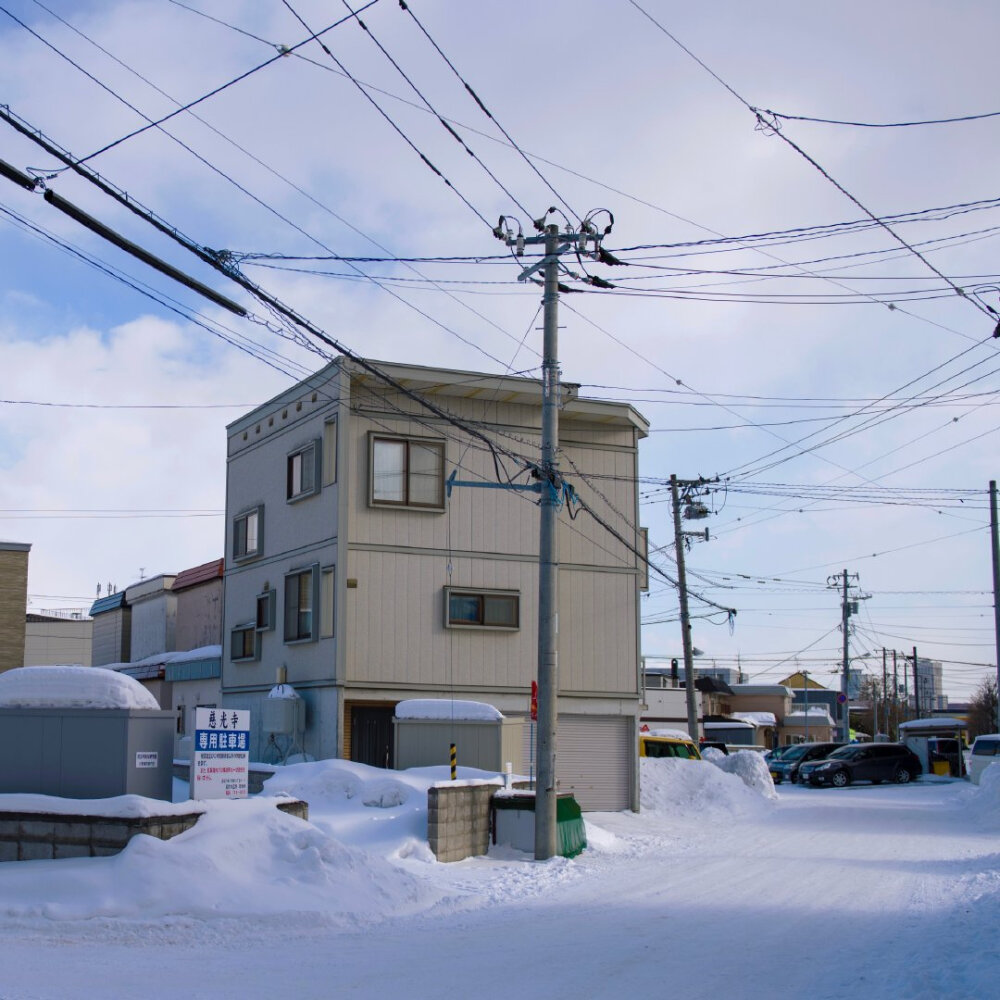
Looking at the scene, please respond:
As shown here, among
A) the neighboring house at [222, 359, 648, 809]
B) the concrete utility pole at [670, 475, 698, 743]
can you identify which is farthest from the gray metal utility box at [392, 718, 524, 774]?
the concrete utility pole at [670, 475, 698, 743]

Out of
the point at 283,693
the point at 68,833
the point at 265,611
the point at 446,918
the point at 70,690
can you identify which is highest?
the point at 265,611

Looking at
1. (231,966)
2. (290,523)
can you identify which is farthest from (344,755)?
(231,966)

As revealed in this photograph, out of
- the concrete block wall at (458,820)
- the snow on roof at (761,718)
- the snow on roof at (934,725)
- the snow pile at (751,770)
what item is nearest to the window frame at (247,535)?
the concrete block wall at (458,820)

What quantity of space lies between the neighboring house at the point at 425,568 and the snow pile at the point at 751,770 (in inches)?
277

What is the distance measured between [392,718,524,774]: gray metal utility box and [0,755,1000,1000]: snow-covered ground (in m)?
2.16

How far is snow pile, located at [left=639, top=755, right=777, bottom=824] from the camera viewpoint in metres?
28.3

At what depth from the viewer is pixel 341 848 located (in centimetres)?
1370

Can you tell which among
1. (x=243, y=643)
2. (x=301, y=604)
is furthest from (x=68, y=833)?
(x=243, y=643)

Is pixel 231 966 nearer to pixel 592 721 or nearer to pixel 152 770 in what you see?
pixel 152 770

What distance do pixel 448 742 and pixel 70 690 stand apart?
8.66 metres

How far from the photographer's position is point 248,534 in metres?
28.7

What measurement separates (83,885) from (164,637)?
27.4 metres

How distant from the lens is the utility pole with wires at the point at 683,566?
3544 cm

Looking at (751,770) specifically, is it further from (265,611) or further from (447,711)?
(265,611)
